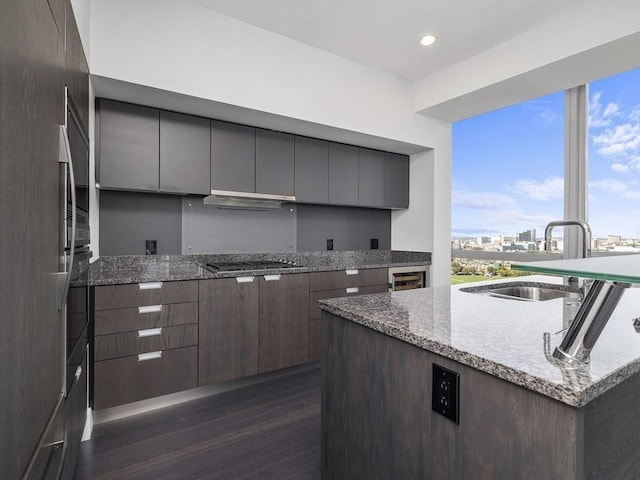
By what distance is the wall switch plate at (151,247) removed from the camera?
2.77 metres

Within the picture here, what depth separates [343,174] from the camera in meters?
3.53

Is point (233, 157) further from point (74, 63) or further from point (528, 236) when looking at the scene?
point (528, 236)

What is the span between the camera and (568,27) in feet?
7.84

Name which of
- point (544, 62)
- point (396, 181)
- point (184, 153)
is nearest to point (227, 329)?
point (184, 153)

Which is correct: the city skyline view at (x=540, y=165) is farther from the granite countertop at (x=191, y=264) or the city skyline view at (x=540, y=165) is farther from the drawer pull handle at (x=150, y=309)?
the drawer pull handle at (x=150, y=309)

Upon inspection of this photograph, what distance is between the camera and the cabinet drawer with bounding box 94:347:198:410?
207 centimetres

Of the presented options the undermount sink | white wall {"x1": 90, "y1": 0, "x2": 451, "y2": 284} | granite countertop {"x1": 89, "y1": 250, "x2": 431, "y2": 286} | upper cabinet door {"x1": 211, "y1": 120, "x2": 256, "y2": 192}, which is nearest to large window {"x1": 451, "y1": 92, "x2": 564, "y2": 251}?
white wall {"x1": 90, "y1": 0, "x2": 451, "y2": 284}

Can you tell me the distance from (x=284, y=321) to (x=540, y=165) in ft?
10.3

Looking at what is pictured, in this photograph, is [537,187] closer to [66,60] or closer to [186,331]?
[186,331]

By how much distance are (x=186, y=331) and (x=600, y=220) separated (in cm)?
379

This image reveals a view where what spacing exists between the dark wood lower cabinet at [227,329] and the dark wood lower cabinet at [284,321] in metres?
0.08

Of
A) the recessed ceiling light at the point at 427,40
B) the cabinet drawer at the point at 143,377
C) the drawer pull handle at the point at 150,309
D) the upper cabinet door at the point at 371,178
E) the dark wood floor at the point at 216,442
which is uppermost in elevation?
the recessed ceiling light at the point at 427,40

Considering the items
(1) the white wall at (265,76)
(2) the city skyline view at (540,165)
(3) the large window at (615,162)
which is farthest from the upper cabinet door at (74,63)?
(3) the large window at (615,162)

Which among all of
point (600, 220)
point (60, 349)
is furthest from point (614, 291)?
point (600, 220)
